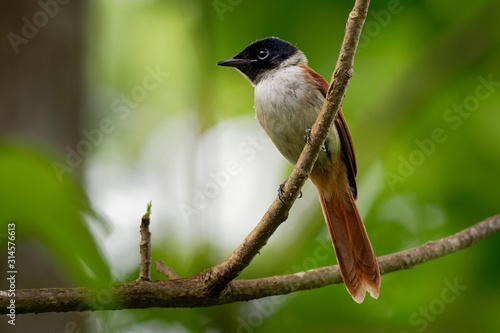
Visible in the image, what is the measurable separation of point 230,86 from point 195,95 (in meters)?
1.01

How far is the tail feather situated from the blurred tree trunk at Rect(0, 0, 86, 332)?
1361 mm

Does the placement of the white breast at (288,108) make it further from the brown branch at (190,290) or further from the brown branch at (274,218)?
the brown branch at (274,218)

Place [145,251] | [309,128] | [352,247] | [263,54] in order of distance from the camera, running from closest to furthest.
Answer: [145,251] < [352,247] < [309,128] < [263,54]

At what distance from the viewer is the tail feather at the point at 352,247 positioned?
9.64ft

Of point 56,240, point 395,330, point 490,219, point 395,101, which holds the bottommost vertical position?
point 395,330

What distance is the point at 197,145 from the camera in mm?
2961

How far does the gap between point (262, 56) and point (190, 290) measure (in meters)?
2.03

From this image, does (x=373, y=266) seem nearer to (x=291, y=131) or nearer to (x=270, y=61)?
(x=291, y=131)

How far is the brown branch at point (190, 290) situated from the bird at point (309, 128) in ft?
1.25

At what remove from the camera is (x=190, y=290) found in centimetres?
230

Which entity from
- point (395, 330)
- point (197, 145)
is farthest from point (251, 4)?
point (395, 330)

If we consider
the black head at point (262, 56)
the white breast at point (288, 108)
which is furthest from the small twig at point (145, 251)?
the black head at point (262, 56)

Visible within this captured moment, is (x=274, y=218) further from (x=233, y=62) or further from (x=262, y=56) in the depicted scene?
(x=262, y=56)

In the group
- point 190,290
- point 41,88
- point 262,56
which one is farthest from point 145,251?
point 262,56
